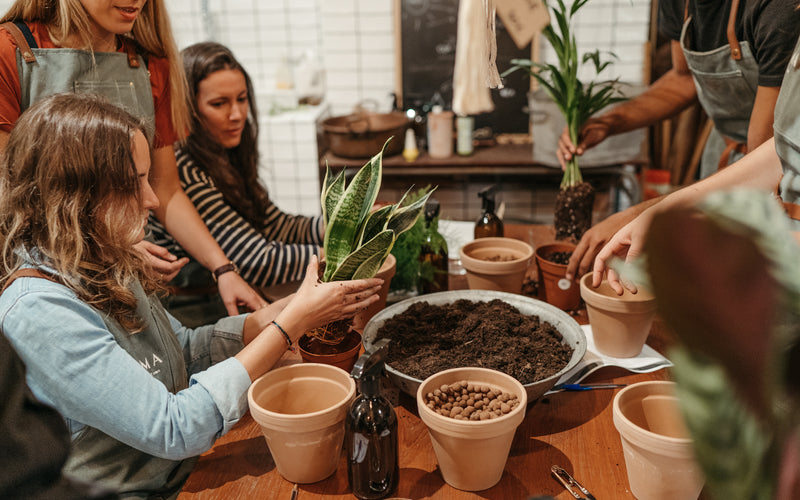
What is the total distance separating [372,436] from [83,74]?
1.29 m

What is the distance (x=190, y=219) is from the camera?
6.68ft

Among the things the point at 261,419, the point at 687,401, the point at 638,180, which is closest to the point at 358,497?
the point at 261,419

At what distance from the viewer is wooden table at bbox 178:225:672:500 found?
1.08 m

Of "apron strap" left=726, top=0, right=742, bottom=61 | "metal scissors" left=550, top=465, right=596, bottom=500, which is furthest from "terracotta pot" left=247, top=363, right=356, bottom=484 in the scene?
"apron strap" left=726, top=0, right=742, bottom=61

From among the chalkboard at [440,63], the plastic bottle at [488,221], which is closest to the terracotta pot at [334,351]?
the plastic bottle at [488,221]

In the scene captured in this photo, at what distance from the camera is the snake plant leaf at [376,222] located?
137 centimetres

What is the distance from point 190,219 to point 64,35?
63 centimetres

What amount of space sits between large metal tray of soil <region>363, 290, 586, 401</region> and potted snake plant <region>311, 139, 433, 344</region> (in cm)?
10

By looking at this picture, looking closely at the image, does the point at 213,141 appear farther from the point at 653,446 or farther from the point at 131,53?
the point at 653,446

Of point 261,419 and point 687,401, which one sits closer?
point 687,401

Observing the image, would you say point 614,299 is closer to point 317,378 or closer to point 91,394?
point 317,378

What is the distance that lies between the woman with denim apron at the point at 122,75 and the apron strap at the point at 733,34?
5.28 ft

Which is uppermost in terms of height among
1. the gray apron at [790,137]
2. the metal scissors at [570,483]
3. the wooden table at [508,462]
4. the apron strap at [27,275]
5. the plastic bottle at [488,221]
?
the gray apron at [790,137]

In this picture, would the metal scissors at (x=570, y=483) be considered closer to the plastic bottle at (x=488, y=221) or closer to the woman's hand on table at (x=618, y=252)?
the woman's hand on table at (x=618, y=252)
